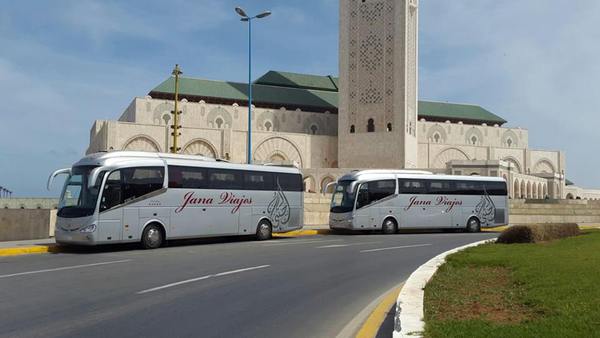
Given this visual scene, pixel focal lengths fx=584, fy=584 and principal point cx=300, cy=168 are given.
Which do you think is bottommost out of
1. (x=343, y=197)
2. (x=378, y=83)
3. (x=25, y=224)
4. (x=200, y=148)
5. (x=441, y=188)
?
(x=25, y=224)

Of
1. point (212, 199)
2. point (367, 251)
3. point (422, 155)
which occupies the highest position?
point (422, 155)

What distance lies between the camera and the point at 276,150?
243 ft

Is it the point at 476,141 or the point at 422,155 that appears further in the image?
the point at 476,141

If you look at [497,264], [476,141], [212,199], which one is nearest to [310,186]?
[476,141]

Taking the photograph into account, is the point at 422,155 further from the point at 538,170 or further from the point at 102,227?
the point at 102,227

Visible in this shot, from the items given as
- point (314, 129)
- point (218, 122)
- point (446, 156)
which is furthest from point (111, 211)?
point (446, 156)

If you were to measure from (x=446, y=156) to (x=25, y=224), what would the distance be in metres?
70.5

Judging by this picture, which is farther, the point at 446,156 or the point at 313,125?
the point at 446,156

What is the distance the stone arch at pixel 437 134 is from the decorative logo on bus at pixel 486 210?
2375 inches

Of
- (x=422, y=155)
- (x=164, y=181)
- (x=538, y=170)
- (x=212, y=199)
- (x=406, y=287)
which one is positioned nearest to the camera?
(x=406, y=287)

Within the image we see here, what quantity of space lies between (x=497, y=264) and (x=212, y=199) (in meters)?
11.0

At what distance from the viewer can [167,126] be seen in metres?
68.4

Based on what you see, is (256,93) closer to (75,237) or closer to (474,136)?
(474,136)

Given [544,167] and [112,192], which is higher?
[544,167]
